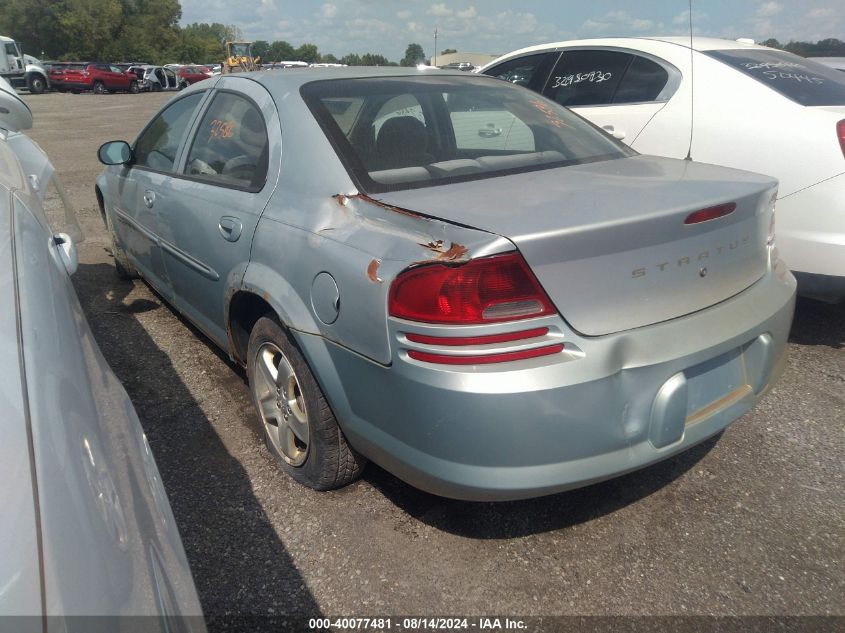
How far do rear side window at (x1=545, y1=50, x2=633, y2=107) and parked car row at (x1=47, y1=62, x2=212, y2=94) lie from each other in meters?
30.3

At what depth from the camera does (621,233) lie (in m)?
1.79

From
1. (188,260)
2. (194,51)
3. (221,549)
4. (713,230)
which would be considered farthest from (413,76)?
(194,51)

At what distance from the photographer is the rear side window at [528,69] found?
511 centimetres

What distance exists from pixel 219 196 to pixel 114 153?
1355 millimetres

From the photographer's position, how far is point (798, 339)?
376 centimetres

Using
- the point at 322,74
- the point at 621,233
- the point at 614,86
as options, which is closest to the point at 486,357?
the point at 621,233

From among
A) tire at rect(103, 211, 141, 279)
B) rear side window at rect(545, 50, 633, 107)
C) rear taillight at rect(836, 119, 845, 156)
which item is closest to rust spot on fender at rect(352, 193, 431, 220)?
rear taillight at rect(836, 119, 845, 156)

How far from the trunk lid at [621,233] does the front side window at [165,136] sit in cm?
181

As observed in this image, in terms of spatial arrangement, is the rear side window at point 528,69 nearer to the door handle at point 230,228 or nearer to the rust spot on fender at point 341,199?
the door handle at point 230,228

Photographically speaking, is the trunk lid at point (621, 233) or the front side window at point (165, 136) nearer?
the trunk lid at point (621, 233)

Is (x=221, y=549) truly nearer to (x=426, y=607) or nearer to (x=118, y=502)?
(x=426, y=607)

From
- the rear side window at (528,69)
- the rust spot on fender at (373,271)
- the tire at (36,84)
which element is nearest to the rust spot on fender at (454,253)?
the rust spot on fender at (373,271)

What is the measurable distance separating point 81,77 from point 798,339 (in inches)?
1428

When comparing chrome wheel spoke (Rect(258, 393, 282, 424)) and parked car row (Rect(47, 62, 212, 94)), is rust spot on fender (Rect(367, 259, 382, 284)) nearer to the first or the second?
chrome wheel spoke (Rect(258, 393, 282, 424))
